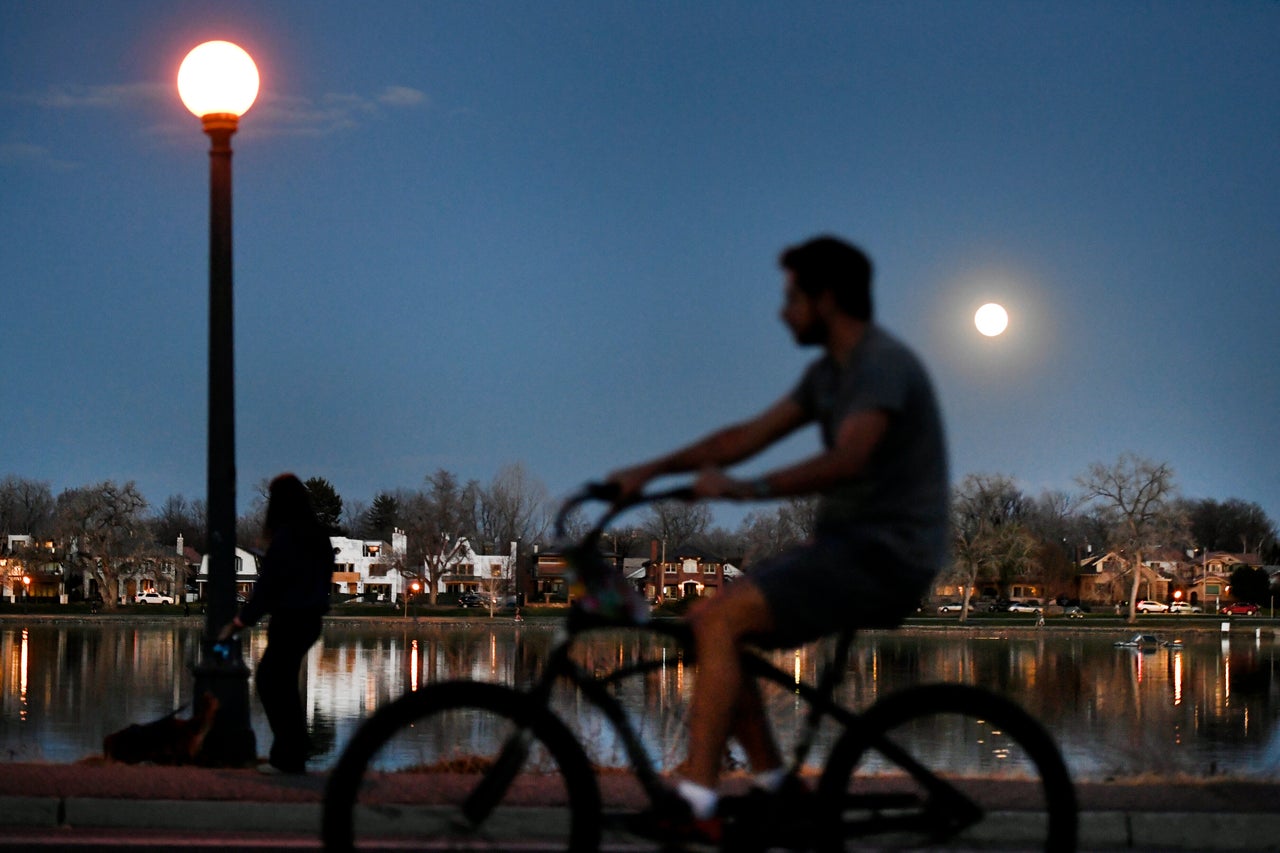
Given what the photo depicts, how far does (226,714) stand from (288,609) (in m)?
0.81

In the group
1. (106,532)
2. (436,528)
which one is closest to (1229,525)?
(436,528)

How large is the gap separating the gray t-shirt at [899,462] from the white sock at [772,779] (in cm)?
66

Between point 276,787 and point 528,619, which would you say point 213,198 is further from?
point 528,619

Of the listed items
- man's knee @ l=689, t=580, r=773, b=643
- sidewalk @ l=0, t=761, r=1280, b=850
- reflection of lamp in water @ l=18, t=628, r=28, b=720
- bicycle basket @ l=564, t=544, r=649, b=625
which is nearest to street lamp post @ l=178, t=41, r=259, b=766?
sidewalk @ l=0, t=761, r=1280, b=850

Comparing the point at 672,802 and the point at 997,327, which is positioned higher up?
the point at 997,327

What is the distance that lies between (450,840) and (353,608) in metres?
101

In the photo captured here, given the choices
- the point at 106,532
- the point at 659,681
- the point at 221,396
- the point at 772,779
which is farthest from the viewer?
the point at 106,532

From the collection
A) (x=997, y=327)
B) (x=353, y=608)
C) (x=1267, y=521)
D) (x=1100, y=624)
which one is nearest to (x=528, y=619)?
(x=353, y=608)

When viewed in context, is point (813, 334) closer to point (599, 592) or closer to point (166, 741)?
point (599, 592)

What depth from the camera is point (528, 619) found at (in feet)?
289

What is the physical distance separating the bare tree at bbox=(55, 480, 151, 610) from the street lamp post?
9605 cm

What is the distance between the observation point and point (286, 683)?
355 inches

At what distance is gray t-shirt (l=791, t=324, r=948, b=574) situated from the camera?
3.91m

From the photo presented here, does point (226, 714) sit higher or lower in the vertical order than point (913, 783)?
lower
